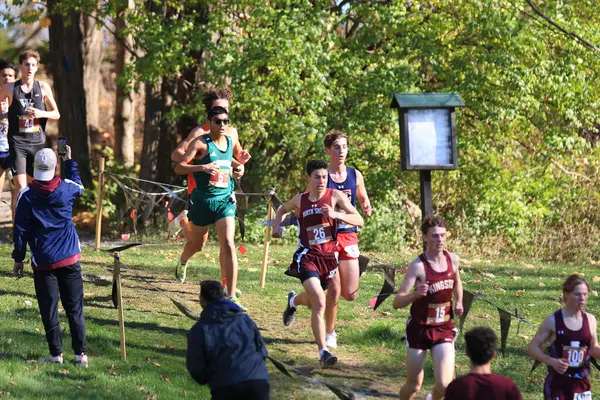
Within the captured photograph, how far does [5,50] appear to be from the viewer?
3359cm

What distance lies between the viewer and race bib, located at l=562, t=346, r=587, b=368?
6305mm

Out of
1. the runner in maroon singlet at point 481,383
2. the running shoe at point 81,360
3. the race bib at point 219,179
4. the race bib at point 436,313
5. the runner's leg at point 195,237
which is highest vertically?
the race bib at point 219,179

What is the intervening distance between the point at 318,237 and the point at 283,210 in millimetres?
457

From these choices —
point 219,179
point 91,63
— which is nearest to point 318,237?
point 219,179

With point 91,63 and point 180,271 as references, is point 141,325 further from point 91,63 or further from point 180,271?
point 91,63

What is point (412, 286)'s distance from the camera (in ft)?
Result: 22.3

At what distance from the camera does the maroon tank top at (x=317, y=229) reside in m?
8.38

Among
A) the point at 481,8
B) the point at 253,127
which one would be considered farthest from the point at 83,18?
the point at 481,8

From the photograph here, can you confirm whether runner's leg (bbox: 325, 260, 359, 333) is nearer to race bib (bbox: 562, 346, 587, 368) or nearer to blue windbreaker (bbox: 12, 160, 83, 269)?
blue windbreaker (bbox: 12, 160, 83, 269)

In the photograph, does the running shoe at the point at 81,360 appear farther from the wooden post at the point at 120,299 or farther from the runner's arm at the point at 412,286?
the runner's arm at the point at 412,286

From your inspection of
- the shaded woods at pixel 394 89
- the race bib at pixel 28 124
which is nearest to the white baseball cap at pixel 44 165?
the race bib at pixel 28 124

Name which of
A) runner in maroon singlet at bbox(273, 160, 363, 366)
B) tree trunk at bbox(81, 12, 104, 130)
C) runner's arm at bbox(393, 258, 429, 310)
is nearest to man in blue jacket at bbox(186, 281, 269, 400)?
runner's arm at bbox(393, 258, 429, 310)

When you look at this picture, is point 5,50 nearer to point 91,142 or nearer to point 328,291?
point 91,142

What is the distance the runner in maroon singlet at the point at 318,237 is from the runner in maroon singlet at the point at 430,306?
57.1 inches
